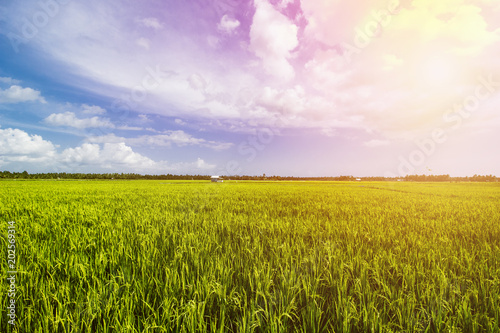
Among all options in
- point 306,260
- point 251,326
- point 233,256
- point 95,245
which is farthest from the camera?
point 95,245

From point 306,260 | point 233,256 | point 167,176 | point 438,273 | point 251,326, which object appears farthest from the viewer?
point 167,176

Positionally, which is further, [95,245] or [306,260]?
[95,245]

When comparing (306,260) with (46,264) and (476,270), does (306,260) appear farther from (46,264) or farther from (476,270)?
(46,264)

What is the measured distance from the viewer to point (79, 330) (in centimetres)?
197

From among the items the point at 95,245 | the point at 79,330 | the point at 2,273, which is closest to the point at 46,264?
the point at 2,273

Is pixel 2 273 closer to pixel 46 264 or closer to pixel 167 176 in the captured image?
pixel 46 264

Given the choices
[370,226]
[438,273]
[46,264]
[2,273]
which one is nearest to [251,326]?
[438,273]

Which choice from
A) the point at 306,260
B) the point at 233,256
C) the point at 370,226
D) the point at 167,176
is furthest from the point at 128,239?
the point at 167,176

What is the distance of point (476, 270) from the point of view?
3.33 metres

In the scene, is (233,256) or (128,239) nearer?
(233,256)

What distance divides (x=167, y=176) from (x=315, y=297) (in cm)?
11956

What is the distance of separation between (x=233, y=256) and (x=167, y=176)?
388ft

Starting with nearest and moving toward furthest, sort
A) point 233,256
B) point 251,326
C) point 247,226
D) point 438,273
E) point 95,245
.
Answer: point 251,326, point 438,273, point 233,256, point 95,245, point 247,226

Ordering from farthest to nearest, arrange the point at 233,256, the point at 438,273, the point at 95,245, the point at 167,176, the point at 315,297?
the point at 167,176, the point at 95,245, the point at 233,256, the point at 438,273, the point at 315,297
